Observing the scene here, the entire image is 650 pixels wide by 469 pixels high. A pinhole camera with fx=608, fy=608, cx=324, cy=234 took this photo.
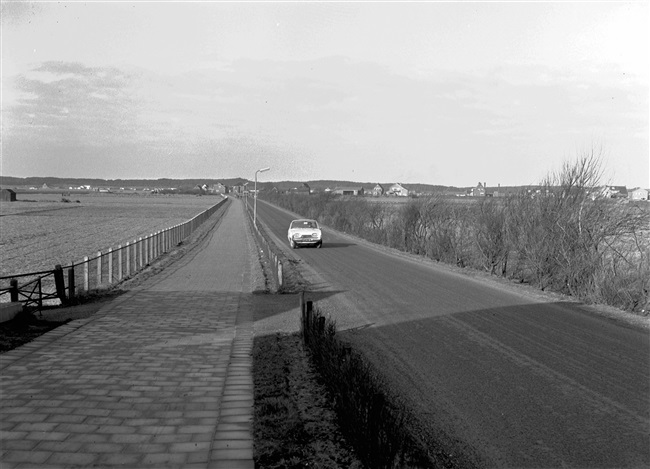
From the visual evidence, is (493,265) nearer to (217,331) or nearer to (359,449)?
(217,331)

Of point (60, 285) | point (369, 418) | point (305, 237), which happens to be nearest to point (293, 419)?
point (369, 418)

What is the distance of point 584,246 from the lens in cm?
1680

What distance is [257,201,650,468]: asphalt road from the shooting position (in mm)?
5605

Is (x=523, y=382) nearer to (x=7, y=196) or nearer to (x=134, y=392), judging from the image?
(x=134, y=392)

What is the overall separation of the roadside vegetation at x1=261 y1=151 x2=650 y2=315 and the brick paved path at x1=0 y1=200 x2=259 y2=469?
8.95 m

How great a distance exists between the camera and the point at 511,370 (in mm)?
8172

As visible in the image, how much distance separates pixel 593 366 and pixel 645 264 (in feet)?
23.3

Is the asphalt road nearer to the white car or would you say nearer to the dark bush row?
the dark bush row

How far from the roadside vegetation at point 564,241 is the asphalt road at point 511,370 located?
4.34 feet

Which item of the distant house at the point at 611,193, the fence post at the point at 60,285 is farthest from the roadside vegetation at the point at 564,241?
the fence post at the point at 60,285

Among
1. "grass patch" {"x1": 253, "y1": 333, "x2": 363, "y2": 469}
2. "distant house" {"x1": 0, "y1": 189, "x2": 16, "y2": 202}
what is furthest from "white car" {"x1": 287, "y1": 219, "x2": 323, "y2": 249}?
"distant house" {"x1": 0, "y1": 189, "x2": 16, "y2": 202}

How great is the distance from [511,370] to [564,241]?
10.4 m

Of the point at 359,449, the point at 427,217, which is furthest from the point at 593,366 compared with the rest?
the point at 427,217

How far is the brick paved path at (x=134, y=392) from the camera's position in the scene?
17.3ft
